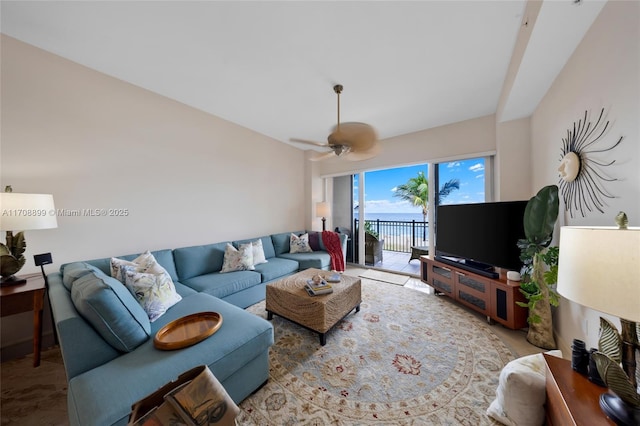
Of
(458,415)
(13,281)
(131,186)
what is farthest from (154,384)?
(131,186)

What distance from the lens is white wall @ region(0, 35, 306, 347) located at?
6.08 ft

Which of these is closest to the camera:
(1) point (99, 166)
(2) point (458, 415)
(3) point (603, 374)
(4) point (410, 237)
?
(3) point (603, 374)

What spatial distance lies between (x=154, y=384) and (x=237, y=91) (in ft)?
9.17

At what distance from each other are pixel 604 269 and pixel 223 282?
275 centimetres

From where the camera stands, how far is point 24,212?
60.4 inches

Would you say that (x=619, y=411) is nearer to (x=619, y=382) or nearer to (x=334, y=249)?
(x=619, y=382)

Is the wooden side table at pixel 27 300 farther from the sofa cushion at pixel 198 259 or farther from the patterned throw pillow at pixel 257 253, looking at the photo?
the patterned throw pillow at pixel 257 253

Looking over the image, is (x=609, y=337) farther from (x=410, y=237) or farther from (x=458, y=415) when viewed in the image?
(x=410, y=237)

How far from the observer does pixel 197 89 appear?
8.32ft

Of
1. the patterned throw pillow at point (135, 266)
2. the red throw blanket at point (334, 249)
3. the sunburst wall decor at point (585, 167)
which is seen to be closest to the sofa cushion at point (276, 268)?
the red throw blanket at point (334, 249)

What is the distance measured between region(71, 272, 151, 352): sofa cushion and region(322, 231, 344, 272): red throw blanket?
2.90 metres

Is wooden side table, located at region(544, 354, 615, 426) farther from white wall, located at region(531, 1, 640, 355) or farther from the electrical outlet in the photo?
the electrical outlet

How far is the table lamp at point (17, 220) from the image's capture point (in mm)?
1482

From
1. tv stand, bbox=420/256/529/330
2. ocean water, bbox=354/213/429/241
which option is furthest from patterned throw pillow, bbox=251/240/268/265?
ocean water, bbox=354/213/429/241
